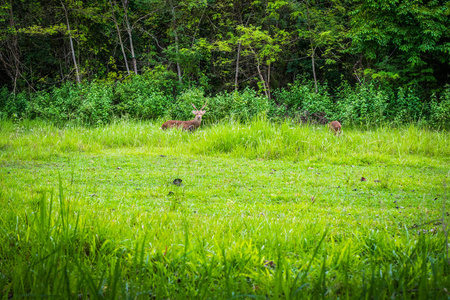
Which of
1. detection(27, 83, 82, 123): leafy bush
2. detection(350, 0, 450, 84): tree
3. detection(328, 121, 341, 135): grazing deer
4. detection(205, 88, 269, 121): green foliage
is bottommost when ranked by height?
detection(328, 121, 341, 135): grazing deer

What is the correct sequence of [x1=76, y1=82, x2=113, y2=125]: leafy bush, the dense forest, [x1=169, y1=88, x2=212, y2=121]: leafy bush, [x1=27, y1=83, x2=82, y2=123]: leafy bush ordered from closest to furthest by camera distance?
[x1=76, y1=82, x2=113, y2=125]: leafy bush < [x1=27, y1=83, x2=82, y2=123]: leafy bush < [x1=169, y1=88, x2=212, y2=121]: leafy bush < the dense forest

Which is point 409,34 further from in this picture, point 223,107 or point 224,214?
point 224,214

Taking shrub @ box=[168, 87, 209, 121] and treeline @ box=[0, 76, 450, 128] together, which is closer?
treeline @ box=[0, 76, 450, 128]

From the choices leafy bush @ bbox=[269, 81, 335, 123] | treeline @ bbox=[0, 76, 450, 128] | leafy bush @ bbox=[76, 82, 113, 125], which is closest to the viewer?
leafy bush @ bbox=[76, 82, 113, 125]

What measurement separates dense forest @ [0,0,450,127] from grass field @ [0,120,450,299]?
381cm

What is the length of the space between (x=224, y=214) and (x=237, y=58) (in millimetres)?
14756

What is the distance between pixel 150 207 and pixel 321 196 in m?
2.26

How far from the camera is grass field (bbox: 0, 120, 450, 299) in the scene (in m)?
1.78

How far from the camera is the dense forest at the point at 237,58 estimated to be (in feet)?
41.9

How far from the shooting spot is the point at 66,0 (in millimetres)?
16703

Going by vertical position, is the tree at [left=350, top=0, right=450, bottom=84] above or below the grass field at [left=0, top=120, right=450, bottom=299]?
above

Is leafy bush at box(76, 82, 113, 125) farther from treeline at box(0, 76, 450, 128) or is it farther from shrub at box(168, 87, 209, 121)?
shrub at box(168, 87, 209, 121)

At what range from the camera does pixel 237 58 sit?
17422 mm

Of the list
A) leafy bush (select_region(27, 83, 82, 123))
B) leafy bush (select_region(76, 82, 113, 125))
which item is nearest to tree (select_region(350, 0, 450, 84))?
leafy bush (select_region(76, 82, 113, 125))
